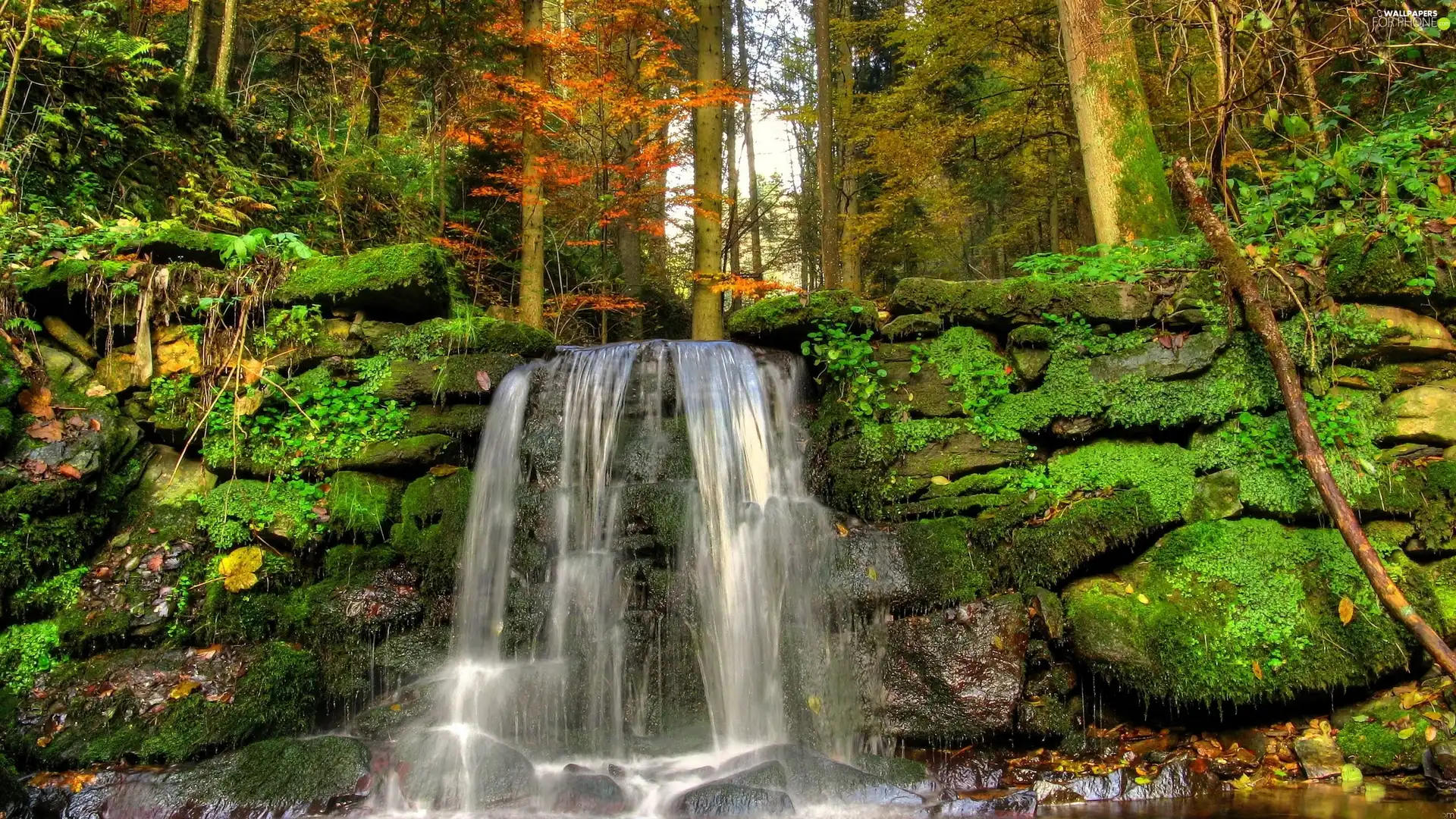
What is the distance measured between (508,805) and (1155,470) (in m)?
4.75

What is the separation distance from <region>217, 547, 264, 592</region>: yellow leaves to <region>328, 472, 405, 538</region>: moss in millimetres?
542

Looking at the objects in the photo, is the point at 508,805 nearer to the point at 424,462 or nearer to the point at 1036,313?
the point at 424,462

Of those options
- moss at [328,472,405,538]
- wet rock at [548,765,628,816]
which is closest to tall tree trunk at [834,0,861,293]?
moss at [328,472,405,538]

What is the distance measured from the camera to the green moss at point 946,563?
496cm

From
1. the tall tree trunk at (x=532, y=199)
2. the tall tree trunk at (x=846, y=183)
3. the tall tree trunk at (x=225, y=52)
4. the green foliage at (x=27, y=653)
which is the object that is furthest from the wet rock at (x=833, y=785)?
the tall tree trunk at (x=225, y=52)

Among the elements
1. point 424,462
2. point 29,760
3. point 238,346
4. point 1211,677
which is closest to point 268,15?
point 238,346

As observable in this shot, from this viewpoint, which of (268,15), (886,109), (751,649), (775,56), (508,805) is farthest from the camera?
(775,56)

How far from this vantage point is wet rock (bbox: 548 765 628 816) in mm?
4285

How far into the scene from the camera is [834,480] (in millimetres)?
5668

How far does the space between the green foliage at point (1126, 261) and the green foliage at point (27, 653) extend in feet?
24.0

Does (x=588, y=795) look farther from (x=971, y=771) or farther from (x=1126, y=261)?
(x=1126, y=261)

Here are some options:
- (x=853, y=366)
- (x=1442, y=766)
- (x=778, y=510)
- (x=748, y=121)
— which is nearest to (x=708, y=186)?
(x=853, y=366)

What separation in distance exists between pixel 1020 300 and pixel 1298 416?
1.93m

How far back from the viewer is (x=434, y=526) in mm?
5703
